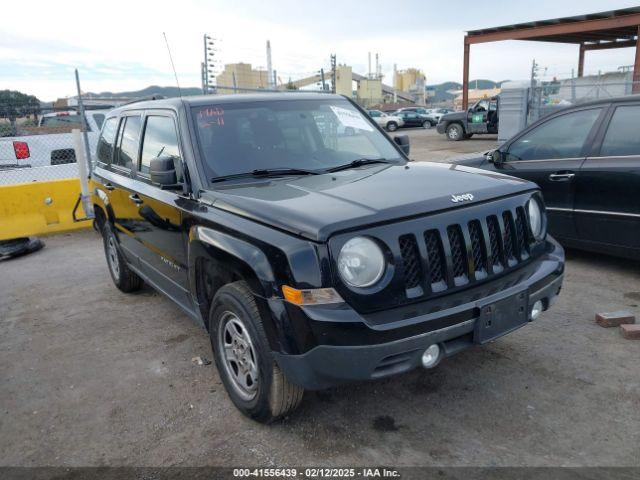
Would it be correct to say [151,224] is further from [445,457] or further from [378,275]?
[445,457]

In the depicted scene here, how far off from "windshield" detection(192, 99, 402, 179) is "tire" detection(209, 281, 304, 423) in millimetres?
922

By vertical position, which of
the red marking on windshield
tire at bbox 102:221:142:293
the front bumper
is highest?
the red marking on windshield

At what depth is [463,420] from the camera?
303cm

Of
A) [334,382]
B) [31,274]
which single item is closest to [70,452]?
[334,382]

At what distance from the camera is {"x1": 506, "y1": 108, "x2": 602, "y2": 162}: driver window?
17.5ft

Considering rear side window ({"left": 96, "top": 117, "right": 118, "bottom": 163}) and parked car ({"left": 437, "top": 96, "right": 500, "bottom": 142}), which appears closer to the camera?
rear side window ({"left": 96, "top": 117, "right": 118, "bottom": 163})

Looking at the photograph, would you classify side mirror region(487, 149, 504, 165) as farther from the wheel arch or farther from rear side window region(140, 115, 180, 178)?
the wheel arch

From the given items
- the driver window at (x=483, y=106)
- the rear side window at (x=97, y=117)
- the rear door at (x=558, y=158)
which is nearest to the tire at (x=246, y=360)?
the rear door at (x=558, y=158)

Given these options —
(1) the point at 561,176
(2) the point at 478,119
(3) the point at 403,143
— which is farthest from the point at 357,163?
(2) the point at 478,119

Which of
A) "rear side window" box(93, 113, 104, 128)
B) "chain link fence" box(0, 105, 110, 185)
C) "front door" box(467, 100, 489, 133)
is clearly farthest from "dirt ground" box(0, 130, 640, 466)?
"front door" box(467, 100, 489, 133)

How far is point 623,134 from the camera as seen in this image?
4.96 meters

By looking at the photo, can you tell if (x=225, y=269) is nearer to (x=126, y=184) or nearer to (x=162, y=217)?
(x=162, y=217)

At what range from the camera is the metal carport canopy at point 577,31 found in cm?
1909

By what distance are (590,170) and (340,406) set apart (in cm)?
348
